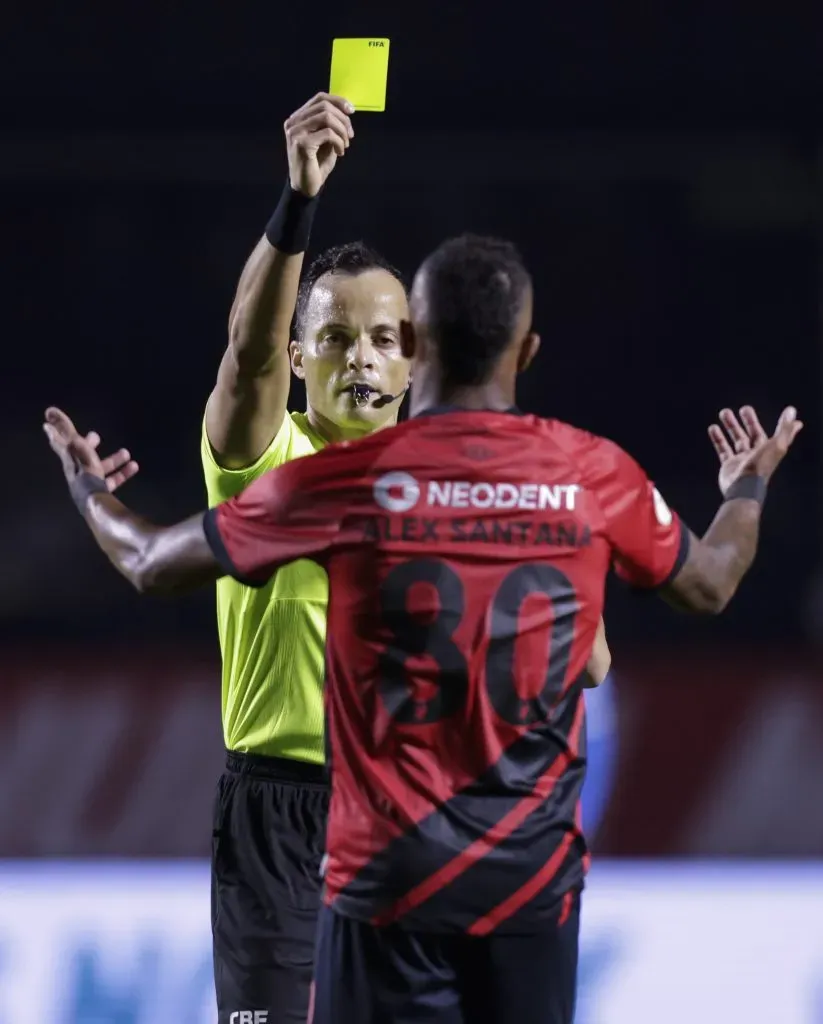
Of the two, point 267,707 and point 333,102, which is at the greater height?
point 333,102

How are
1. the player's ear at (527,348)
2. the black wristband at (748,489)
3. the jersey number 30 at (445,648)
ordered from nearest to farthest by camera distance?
the jersey number 30 at (445,648) < the player's ear at (527,348) < the black wristband at (748,489)

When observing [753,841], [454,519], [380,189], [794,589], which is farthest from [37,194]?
[454,519]

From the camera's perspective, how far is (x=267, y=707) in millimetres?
2934

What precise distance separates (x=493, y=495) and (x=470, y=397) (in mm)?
141

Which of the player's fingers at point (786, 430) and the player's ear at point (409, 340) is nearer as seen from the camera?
the player's ear at point (409, 340)

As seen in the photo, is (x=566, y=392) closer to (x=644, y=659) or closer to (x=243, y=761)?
(x=644, y=659)

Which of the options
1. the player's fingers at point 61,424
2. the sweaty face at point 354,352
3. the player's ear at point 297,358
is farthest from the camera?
the player's ear at point 297,358

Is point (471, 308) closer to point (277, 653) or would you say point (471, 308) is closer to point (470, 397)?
point (470, 397)

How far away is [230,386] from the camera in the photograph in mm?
2742

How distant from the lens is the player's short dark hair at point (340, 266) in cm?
322

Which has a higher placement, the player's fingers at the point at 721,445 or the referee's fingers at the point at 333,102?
the referee's fingers at the point at 333,102

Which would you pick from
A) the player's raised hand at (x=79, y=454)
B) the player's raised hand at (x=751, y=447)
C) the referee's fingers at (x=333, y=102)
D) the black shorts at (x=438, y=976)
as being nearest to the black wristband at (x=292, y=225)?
the referee's fingers at (x=333, y=102)

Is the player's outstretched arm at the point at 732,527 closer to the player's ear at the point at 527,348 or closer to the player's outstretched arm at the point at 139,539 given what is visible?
the player's ear at the point at 527,348

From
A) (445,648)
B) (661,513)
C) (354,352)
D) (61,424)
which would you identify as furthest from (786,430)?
(61,424)
